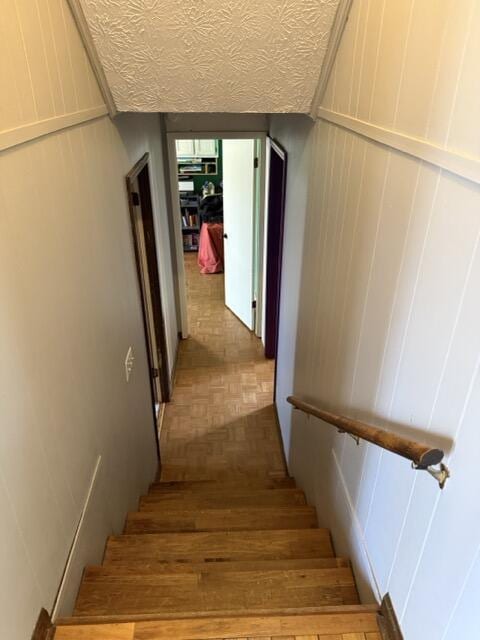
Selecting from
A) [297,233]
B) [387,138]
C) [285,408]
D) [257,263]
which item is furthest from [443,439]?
[257,263]

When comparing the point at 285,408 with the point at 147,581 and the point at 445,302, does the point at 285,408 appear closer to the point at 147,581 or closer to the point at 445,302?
the point at 147,581

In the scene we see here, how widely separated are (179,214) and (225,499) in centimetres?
264

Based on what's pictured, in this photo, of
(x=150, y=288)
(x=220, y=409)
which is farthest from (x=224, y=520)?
(x=150, y=288)

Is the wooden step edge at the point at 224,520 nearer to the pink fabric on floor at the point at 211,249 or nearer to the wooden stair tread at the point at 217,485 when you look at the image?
the wooden stair tread at the point at 217,485

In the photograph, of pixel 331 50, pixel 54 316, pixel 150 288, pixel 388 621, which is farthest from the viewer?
pixel 150 288

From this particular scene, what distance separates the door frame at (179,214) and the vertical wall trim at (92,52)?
80.1 inches

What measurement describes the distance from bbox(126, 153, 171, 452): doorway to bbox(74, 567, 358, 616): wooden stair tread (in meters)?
1.45

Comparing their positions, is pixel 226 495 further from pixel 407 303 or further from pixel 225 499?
pixel 407 303

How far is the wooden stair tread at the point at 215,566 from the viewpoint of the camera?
1.63 meters

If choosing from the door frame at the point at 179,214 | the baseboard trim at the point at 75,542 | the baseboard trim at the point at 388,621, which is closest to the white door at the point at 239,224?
the door frame at the point at 179,214

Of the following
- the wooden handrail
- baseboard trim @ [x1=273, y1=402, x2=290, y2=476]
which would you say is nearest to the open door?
baseboard trim @ [x1=273, y1=402, x2=290, y2=476]

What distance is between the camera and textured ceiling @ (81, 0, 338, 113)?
1.46m

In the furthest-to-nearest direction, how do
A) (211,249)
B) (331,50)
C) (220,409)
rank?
1. (211,249)
2. (220,409)
3. (331,50)

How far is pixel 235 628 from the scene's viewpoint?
1229 mm
